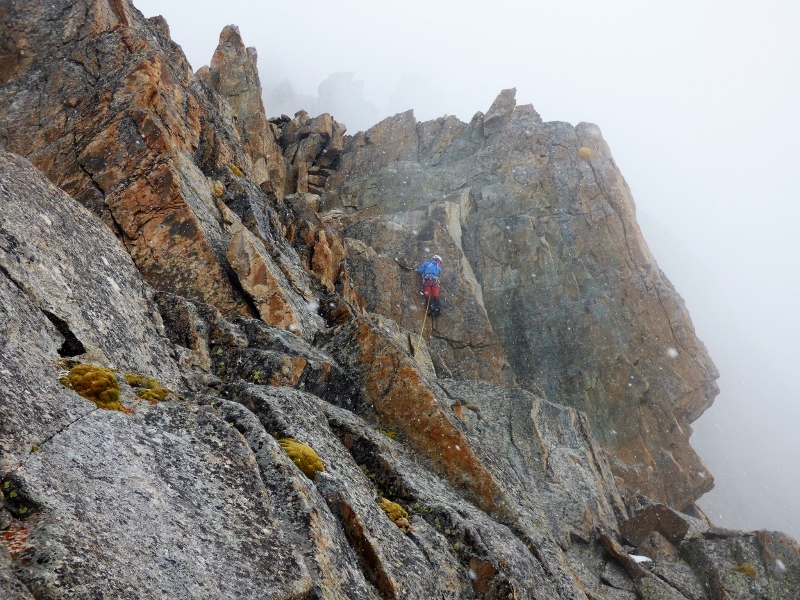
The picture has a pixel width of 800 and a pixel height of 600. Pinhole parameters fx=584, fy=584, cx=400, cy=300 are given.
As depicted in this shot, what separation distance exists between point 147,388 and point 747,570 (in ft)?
88.4

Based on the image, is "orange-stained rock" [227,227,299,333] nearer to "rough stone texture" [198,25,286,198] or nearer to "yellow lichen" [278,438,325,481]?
"yellow lichen" [278,438,325,481]

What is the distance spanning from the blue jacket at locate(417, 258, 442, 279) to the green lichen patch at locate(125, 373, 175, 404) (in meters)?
31.1

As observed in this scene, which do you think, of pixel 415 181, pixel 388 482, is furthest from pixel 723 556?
pixel 415 181

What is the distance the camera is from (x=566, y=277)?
4841cm

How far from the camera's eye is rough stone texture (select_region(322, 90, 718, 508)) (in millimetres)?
43469

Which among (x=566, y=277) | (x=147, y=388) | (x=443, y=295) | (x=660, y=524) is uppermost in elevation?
(x=566, y=277)

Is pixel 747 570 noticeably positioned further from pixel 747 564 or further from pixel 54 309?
pixel 54 309

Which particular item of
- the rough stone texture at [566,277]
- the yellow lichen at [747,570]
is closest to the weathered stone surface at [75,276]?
Result: the yellow lichen at [747,570]

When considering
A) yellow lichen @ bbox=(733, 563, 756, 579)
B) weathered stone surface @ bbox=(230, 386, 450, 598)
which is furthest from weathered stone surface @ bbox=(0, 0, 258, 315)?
yellow lichen @ bbox=(733, 563, 756, 579)

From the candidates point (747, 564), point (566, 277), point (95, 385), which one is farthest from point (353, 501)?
point (566, 277)

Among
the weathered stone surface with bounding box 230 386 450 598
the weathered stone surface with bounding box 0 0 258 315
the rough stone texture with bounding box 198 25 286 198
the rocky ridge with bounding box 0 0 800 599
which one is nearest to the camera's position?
the rocky ridge with bounding box 0 0 800 599

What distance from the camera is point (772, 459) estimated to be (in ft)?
654

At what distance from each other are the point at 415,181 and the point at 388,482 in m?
44.3

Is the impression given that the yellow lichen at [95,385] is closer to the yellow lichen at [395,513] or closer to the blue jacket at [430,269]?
the yellow lichen at [395,513]
